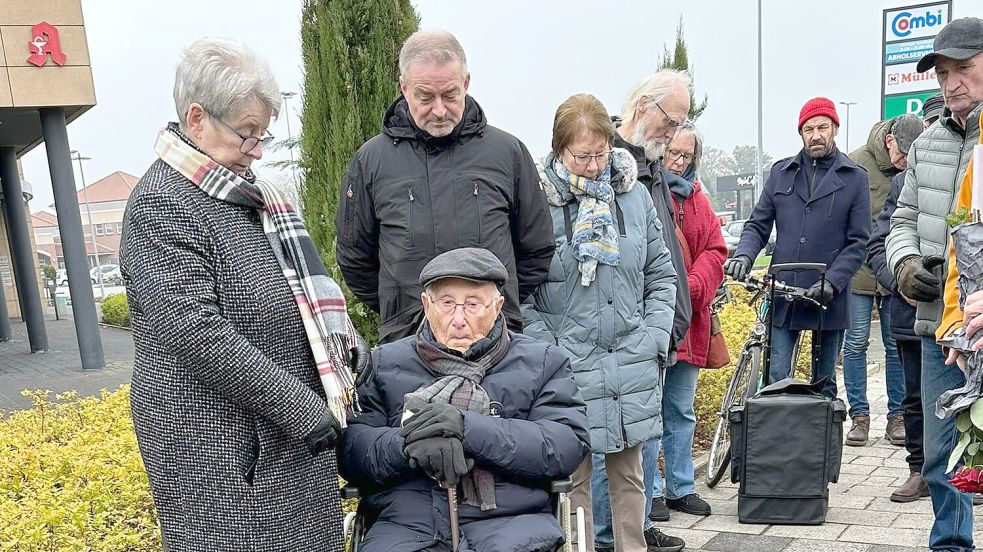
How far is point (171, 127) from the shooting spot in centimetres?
255

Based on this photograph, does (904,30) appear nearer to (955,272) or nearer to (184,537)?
(955,272)

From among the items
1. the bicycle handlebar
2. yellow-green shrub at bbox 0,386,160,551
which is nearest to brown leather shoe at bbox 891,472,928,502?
the bicycle handlebar

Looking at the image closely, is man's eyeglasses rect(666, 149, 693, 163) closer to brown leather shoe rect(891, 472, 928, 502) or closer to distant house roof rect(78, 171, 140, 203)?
brown leather shoe rect(891, 472, 928, 502)

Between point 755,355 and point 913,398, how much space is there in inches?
37.5

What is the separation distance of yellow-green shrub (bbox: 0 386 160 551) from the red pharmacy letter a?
25.8 feet

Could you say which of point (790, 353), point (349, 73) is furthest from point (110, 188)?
point (790, 353)

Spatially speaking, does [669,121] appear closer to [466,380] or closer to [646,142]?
[646,142]

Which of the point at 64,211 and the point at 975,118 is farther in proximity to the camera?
the point at 64,211

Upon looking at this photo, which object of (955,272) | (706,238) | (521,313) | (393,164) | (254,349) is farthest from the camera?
(706,238)

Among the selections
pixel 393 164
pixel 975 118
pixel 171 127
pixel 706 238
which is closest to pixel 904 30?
pixel 706 238

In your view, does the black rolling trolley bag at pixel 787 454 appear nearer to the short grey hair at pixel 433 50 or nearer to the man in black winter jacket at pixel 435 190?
the man in black winter jacket at pixel 435 190

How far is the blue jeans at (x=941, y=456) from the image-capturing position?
3.58 m

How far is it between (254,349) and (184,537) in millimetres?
561

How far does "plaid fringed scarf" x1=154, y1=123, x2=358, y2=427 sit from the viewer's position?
2488 millimetres
